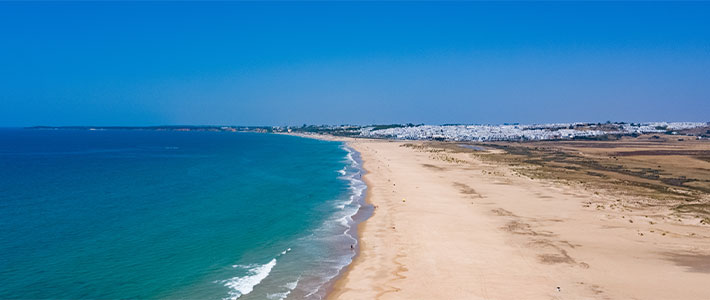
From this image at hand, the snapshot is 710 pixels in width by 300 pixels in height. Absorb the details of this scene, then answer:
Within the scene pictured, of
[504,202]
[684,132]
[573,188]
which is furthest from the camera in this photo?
[684,132]

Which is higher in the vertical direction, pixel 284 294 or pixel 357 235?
pixel 357 235

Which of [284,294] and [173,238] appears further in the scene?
[173,238]

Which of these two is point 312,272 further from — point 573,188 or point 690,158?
point 690,158

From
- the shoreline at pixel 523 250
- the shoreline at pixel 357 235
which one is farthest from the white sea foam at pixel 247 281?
the shoreline at pixel 523 250

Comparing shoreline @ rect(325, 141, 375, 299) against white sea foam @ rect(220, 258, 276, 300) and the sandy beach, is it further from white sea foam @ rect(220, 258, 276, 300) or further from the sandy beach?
white sea foam @ rect(220, 258, 276, 300)

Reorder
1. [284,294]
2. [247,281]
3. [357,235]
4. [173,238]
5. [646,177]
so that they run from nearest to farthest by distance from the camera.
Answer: [284,294] < [247,281] < [173,238] < [357,235] < [646,177]

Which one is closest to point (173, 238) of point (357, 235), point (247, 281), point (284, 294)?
point (247, 281)

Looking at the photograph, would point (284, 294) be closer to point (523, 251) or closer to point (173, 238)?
point (173, 238)

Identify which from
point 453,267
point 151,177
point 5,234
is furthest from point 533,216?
point 151,177
